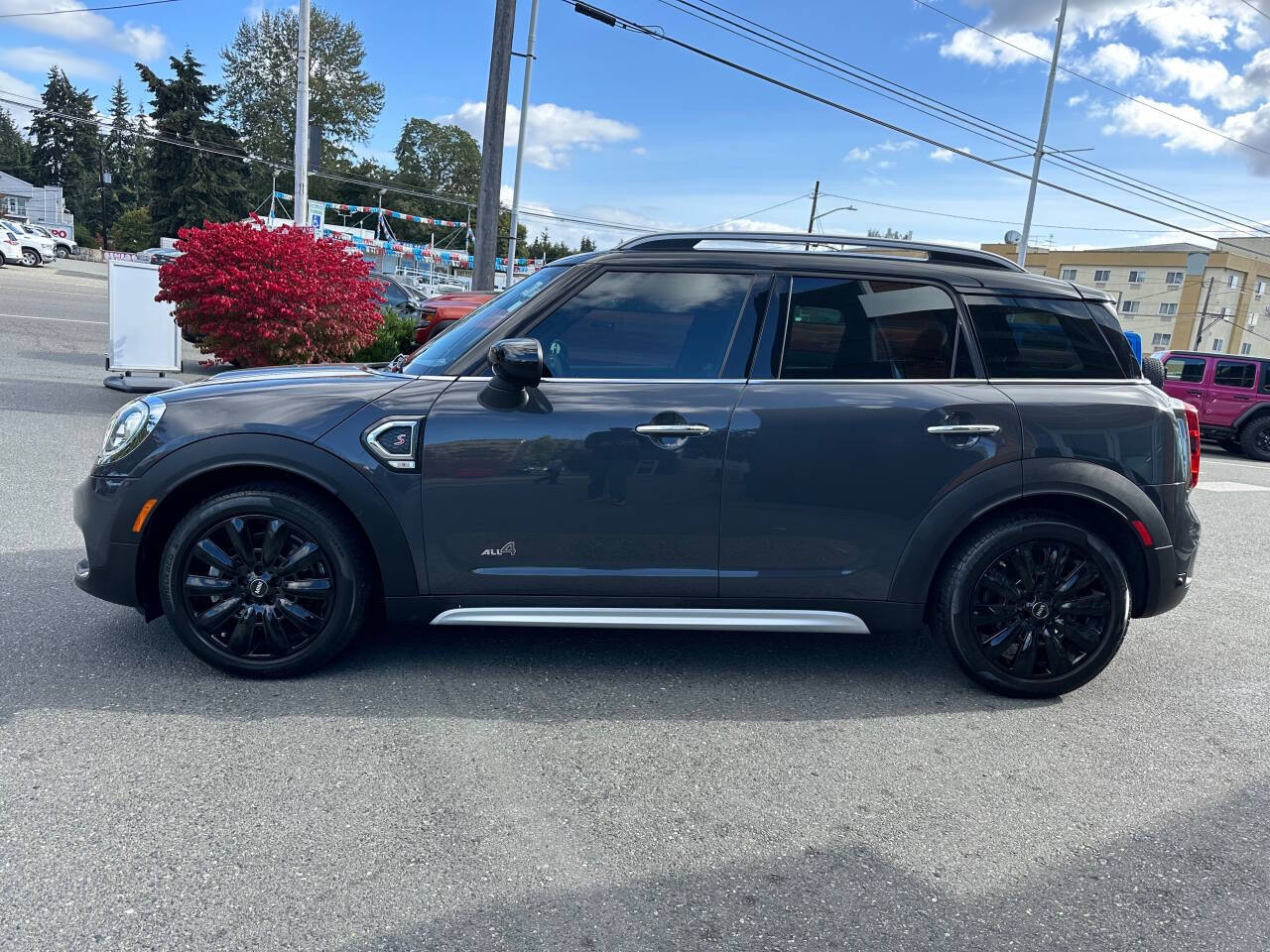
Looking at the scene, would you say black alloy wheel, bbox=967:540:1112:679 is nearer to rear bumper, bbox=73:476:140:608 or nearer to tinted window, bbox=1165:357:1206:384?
rear bumper, bbox=73:476:140:608

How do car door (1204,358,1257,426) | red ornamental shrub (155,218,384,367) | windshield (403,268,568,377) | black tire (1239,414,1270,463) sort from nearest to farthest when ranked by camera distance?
windshield (403,268,568,377) < red ornamental shrub (155,218,384,367) < black tire (1239,414,1270,463) < car door (1204,358,1257,426)

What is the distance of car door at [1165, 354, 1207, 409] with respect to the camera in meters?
17.3

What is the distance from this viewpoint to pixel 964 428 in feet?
12.1

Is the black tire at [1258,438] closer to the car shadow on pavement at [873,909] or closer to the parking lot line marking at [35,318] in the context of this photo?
the car shadow on pavement at [873,909]

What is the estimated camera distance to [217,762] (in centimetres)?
299

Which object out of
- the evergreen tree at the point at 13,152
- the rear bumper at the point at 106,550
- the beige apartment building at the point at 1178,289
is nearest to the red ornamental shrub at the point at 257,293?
the rear bumper at the point at 106,550

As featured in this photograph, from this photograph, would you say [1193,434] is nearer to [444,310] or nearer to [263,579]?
[263,579]

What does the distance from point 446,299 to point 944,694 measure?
11814 millimetres

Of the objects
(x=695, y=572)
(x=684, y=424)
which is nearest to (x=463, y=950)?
(x=695, y=572)

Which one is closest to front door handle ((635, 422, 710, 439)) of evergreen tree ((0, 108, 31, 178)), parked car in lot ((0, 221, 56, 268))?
parked car in lot ((0, 221, 56, 268))

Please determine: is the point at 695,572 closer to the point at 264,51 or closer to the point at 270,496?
the point at 270,496

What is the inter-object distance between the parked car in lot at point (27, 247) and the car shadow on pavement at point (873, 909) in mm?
40923

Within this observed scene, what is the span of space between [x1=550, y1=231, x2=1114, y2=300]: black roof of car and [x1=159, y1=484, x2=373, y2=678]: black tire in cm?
154

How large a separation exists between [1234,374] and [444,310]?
586 inches
